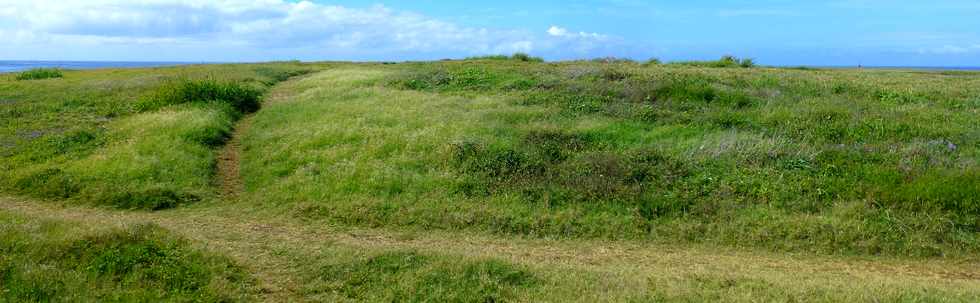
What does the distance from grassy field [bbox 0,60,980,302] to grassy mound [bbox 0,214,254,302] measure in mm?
32

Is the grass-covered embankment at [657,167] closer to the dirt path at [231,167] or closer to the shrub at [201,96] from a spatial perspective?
the dirt path at [231,167]

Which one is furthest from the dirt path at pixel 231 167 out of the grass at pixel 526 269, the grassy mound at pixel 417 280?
the grassy mound at pixel 417 280

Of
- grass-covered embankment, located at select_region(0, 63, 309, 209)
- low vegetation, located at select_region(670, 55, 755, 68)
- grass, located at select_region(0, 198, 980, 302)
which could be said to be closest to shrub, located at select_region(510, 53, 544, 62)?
low vegetation, located at select_region(670, 55, 755, 68)

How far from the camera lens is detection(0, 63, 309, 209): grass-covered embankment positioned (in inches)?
500

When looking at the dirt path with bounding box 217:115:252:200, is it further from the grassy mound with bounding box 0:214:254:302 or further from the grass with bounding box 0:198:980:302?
the grassy mound with bounding box 0:214:254:302

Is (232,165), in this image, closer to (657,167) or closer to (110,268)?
(110,268)

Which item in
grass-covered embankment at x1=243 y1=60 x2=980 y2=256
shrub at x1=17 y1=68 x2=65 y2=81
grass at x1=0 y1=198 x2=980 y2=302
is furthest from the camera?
shrub at x1=17 y1=68 x2=65 y2=81

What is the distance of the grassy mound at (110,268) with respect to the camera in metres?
7.43

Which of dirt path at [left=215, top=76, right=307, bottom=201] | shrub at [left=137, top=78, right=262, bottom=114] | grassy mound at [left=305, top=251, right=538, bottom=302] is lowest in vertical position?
grassy mound at [left=305, top=251, right=538, bottom=302]

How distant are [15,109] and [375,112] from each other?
12.7 metres

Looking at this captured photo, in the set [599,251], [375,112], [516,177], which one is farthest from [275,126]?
[599,251]

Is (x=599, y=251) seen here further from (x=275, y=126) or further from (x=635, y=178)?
(x=275, y=126)

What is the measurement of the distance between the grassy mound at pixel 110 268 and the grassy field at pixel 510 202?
32 millimetres

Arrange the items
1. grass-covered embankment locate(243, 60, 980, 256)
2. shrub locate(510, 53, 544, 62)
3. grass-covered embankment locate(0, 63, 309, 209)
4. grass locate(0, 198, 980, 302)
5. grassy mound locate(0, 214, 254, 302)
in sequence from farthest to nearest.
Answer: shrub locate(510, 53, 544, 62) → grass-covered embankment locate(0, 63, 309, 209) → grass-covered embankment locate(243, 60, 980, 256) → grass locate(0, 198, 980, 302) → grassy mound locate(0, 214, 254, 302)
